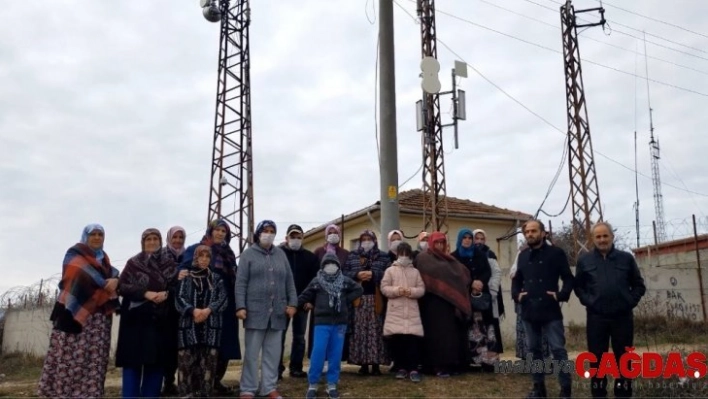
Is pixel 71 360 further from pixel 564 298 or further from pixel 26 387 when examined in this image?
pixel 564 298

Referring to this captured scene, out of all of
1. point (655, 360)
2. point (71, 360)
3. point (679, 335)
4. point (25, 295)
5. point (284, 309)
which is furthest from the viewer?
point (25, 295)

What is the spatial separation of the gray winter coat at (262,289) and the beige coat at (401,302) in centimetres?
115

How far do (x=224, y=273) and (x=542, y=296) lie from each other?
10.2 ft

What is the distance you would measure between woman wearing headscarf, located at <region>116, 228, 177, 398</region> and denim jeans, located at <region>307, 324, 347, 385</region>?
141cm

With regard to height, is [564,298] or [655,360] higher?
[564,298]

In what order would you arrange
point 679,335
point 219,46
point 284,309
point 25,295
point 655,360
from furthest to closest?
point 219,46, point 25,295, point 679,335, point 655,360, point 284,309

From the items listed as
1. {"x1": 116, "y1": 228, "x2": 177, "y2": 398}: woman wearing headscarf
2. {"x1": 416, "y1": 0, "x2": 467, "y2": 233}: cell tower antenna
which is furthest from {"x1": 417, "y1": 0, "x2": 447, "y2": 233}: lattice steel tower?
{"x1": 116, "y1": 228, "x2": 177, "y2": 398}: woman wearing headscarf

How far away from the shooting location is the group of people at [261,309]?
5.32m

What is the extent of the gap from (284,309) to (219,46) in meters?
16.0

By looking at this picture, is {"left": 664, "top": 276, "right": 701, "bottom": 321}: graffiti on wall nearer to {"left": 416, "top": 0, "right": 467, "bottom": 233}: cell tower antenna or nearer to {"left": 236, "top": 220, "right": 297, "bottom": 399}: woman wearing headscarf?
{"left": 416, "top": 0, "right": 467, "bottom": 233}: cell tower antenna

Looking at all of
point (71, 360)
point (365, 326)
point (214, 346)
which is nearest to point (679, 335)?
point (365, 326)

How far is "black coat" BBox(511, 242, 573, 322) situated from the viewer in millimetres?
5531

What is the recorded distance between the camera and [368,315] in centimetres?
671

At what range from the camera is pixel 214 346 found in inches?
215
